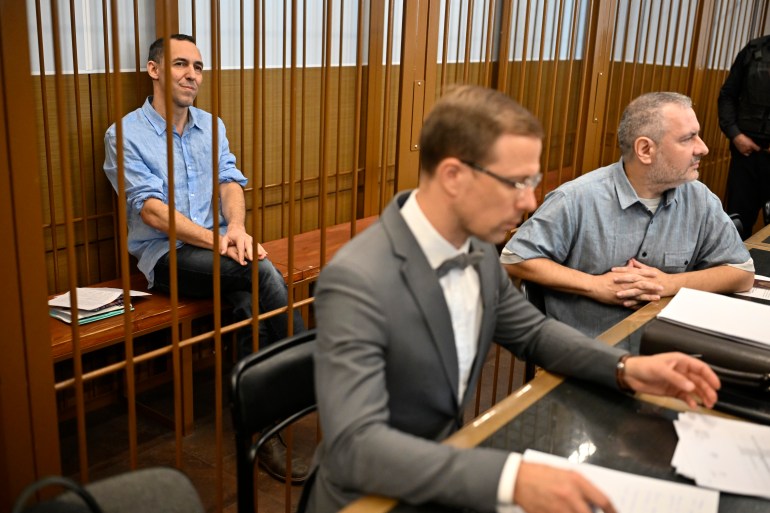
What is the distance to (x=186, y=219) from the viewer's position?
2977mm

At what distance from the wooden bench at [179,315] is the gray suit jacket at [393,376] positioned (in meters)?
0.88

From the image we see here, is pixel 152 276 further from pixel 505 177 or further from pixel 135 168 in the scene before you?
pixel 505 177

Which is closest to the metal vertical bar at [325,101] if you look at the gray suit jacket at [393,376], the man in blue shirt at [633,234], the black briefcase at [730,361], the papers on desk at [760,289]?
the man in blue shirt at [633,234]

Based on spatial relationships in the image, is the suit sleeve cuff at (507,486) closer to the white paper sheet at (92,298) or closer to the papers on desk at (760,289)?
the papers on desk at (760,289)

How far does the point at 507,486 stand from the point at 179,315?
1.98 m


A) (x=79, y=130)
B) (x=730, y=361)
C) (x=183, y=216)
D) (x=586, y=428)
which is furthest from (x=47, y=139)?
(x=730, y=361)

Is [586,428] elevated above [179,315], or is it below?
above

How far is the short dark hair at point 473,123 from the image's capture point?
1.33 meters

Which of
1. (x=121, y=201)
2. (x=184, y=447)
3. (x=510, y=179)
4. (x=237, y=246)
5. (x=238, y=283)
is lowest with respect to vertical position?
(x=184, y=447)

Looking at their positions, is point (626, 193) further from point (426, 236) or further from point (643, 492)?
point (643, 492)

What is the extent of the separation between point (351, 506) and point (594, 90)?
9.48 feet

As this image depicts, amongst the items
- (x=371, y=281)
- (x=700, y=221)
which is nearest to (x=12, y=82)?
(x=371, y=281)

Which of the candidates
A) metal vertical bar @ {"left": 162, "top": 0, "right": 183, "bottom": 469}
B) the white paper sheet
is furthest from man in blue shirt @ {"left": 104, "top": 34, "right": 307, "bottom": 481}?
metal vertical bar @ {"left": 162, "top": 0, "right": 183, "bottom": 469}

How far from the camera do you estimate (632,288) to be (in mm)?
2301
